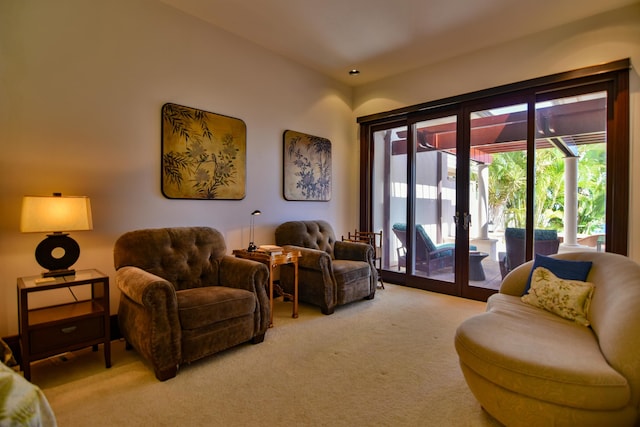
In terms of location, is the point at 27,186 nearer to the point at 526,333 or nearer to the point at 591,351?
the point at 526,333

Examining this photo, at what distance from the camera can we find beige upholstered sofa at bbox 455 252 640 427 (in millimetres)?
1368

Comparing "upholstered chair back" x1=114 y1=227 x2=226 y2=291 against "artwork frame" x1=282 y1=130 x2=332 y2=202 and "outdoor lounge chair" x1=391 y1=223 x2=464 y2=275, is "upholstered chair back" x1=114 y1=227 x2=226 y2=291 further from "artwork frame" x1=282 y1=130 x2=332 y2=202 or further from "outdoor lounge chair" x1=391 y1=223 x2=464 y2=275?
"outdoor lounge chair" x1=391 y1=223 x2=464 y2=275

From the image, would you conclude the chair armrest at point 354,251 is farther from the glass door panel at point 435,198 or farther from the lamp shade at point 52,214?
the lamp shade at point 52,214

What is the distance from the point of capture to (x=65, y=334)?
2121 millimetres

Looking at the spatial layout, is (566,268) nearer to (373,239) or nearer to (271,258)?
(271,258)

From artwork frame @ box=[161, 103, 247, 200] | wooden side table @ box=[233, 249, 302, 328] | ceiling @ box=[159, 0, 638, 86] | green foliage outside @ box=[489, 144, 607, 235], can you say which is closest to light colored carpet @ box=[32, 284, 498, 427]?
wooden side table @ box=[233, 249, 302, 328]

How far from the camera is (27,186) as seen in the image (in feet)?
7.77

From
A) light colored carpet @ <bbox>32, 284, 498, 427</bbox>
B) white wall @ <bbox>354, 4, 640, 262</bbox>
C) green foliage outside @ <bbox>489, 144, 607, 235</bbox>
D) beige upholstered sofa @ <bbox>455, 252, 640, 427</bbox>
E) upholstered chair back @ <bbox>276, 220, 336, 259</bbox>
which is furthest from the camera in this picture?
upholstered chair back @ <bbox>276, 220, 336, 259</bbox>

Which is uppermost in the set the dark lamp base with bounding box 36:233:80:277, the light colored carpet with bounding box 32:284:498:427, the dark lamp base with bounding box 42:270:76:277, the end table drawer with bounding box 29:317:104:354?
the dark lamp base with bounding box 36:233:80:277

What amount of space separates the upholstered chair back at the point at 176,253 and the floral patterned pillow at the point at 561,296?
258 centimetres

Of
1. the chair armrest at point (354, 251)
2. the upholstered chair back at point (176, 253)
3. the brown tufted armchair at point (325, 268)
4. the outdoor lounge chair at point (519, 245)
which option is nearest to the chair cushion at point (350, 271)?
the brown tufted armchair at point (325, 268)

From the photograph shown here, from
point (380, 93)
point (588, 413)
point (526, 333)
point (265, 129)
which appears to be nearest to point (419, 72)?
point (380, 93)

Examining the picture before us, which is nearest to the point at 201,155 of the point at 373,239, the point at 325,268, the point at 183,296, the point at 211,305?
the point at 183,296

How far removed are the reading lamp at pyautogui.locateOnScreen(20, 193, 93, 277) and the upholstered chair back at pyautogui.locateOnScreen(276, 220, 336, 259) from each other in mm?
2015
